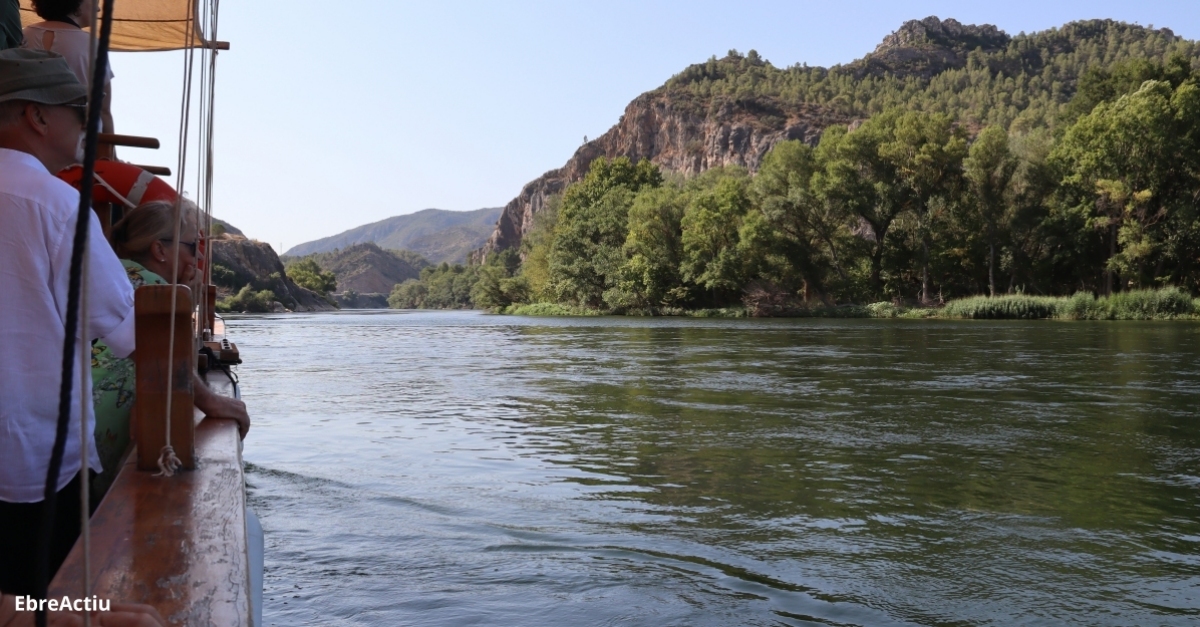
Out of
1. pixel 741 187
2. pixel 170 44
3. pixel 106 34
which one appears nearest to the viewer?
pixel 106 34

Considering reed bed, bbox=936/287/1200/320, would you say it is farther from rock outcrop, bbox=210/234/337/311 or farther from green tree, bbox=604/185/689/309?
rock outcrop, bbox=210/234/337/311

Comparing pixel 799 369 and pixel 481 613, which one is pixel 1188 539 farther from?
pixel 799 369

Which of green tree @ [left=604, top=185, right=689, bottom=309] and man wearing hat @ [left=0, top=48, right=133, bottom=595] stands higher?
green tree @ [left=604, top=185, right=689, bottom=309]

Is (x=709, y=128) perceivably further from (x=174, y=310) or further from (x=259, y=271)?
(x=174, y=310)

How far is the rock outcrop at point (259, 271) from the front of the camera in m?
103

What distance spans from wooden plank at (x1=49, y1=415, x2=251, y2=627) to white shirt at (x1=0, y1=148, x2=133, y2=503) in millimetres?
252

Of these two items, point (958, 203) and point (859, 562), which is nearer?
point (859, 562)

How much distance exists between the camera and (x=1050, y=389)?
14.0 m

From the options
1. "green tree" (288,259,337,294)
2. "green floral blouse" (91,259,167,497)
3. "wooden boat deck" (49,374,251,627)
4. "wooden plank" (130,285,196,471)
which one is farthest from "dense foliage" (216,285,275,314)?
"wooden boat deck" (49,374,251,627)

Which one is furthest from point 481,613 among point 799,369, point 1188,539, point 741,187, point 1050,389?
point 741,187

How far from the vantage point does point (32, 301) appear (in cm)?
223

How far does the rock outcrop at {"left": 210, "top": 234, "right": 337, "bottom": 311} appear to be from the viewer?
10300 cm

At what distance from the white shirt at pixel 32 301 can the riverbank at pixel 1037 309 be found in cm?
4552

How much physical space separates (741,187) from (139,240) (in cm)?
6319
